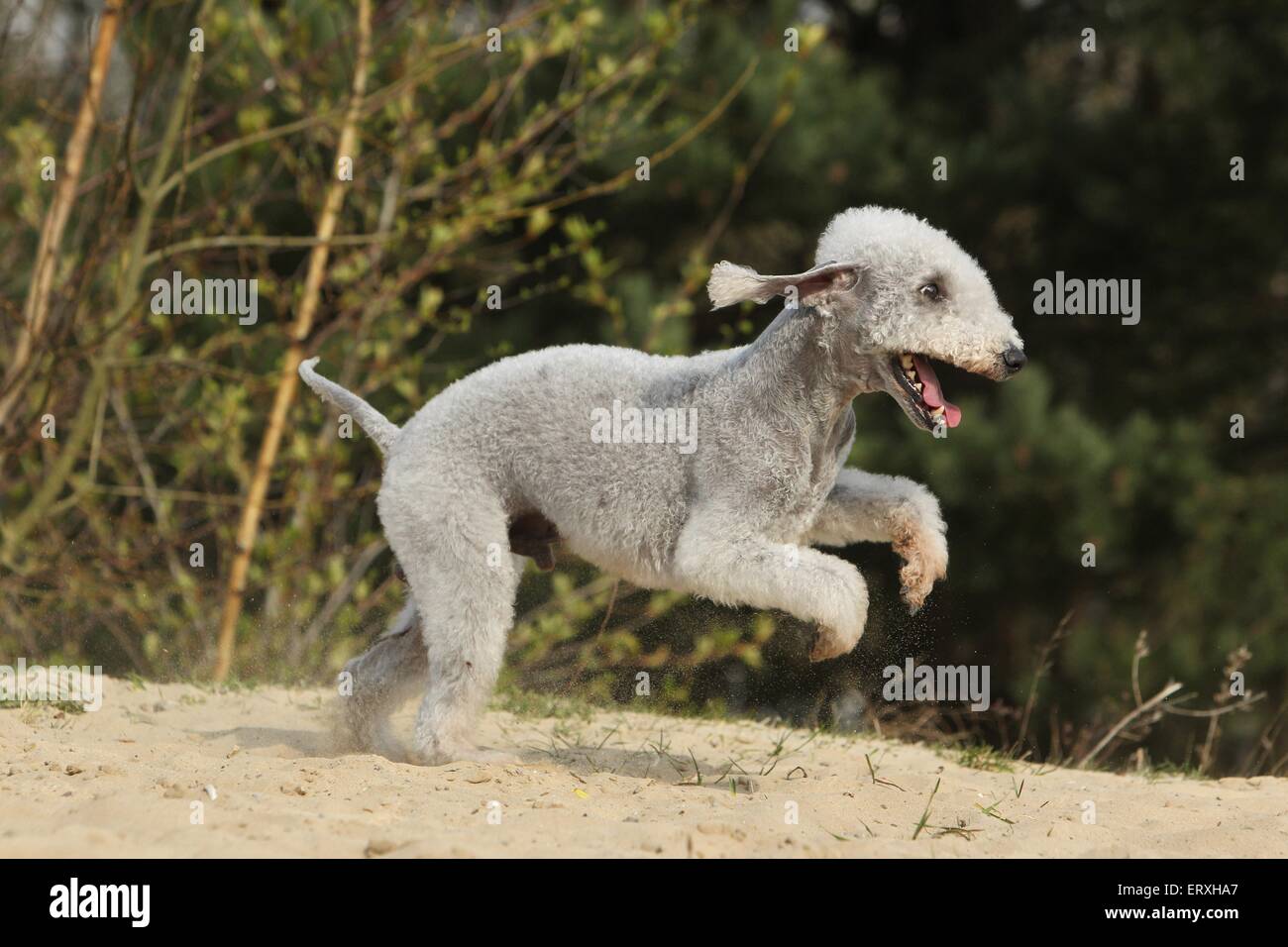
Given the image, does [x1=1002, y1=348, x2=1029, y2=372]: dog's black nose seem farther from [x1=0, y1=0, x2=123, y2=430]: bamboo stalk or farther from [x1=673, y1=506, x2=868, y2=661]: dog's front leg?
[x1=0, y1=0, x2=123, y2=430]: bamboo stalk

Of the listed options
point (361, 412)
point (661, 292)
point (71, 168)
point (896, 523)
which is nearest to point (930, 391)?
point (896, 523)

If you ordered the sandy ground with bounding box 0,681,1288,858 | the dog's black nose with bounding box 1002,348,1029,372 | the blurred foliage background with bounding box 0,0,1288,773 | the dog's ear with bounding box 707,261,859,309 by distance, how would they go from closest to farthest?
the sandy ground with bounding box 0,681,1288,858 < the dog's black nose with bounding box 1002,348,1029,372 < the dog's ear with bounding box 707,261,859,309 < the blurred foliage background with bounding box 0,0,1288,773

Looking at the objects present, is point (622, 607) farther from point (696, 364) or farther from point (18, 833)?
point (18, 833)

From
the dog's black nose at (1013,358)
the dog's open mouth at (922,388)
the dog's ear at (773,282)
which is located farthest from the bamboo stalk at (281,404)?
the dog's black nose at (1013,358)

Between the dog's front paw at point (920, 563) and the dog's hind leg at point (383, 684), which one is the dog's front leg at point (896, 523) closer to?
the dog's front paw at point (920, 563)

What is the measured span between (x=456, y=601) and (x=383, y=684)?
619mm

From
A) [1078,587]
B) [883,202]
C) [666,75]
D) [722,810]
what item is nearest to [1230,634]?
[1078,587]

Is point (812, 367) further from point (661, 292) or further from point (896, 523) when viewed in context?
point (661, 292)

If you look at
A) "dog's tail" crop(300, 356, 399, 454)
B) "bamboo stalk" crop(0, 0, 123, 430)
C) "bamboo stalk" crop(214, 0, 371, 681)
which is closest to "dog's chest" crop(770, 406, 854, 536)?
"dog's tail" crop(300, 356, 399, 454)

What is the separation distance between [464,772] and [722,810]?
2.99 ft

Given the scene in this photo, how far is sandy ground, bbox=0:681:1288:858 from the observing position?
3.96 metres

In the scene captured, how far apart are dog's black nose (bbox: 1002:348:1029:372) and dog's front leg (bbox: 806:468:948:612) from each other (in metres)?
0.61

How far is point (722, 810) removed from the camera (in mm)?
4539

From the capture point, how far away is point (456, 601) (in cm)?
523
